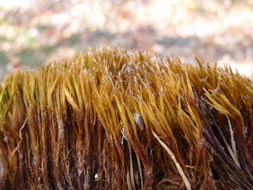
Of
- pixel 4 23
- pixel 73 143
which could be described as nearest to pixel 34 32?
pixel 4 23

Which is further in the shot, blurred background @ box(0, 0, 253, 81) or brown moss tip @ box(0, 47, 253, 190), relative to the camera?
blurred background @ box(0, 0, 253, 81)

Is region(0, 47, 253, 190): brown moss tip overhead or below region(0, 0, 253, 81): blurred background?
below

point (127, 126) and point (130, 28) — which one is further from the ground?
point (130, 28)

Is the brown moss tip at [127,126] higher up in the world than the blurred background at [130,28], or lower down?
lower down

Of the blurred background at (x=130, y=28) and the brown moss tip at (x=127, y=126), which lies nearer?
the brown moss tip at (x=127, y=126)

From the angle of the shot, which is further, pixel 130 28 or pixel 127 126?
pixel 130 28
